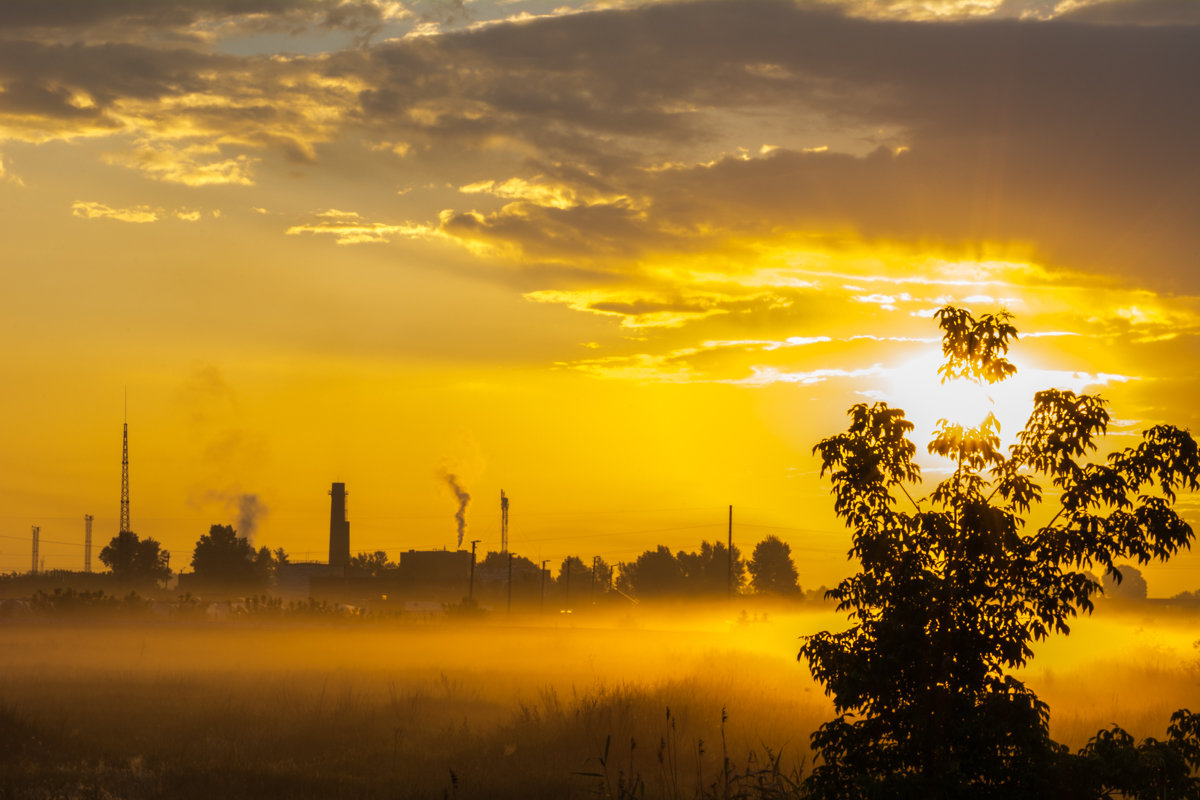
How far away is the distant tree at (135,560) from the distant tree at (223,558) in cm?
697

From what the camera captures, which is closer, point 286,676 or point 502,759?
point 502,759

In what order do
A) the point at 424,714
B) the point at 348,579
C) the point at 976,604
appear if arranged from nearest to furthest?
the point at 976,604
the point at 424,714
the point at 348,579

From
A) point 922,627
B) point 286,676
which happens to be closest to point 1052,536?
point 922,627

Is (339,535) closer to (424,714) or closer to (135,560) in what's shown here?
(135,560)

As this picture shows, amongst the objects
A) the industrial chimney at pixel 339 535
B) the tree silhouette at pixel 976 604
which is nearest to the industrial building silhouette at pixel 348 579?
the industrial chimney at pixel 339 535

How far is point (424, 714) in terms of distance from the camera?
1439 inches

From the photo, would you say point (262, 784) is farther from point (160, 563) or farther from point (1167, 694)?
point (160, 563)

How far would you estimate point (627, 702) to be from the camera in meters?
31.6

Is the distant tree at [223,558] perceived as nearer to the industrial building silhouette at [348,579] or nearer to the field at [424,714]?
the industrial building silhouette at [348,579]

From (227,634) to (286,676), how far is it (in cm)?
2967

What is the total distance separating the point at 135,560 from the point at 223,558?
12294 mm

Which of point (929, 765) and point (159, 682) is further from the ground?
point (929, 765)

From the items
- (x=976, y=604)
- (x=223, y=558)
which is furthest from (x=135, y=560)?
(x=976, y=604)

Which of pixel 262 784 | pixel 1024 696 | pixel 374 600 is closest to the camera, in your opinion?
pixel 1024 696
